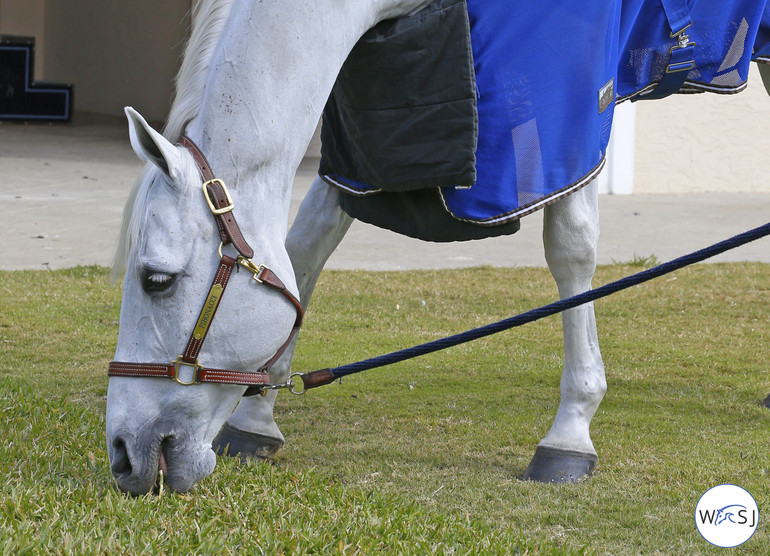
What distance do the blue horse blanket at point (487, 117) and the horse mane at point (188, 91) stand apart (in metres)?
0.43

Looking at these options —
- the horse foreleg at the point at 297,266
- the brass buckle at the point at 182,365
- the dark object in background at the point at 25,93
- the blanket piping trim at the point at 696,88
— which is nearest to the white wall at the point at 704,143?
the blanket piping trim at the point at 696,88

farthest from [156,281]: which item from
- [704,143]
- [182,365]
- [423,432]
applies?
[704,143]

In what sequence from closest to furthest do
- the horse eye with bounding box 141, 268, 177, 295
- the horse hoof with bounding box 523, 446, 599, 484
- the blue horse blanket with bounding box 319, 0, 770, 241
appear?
the horse eye with bounding box 141, 268, 177, 295, the blue horse blanket with bounding box 319, 0, 770, 241, the horse hoof with bounding box 523, 446, 599, 484

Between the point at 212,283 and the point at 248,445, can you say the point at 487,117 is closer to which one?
the point at 212,283

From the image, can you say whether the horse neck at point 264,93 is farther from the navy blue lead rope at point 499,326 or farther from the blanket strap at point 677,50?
the blanket strap at point 677,50

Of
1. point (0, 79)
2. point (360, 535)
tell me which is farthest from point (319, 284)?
point (0, 79)

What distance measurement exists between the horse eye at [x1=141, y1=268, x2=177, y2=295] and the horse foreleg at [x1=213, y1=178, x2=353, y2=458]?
1.03 m

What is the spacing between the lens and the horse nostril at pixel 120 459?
2.38 m

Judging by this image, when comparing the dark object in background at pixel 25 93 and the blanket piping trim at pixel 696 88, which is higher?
the blanket piping trim at pixel 696 88

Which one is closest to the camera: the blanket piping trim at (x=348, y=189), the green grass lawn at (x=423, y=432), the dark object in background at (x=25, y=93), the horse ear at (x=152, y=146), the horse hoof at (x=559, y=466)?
the horse ear at (x=152, y=146)

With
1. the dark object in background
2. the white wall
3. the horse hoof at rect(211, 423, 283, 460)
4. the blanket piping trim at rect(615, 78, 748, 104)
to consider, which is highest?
the blanket piping trim at rect(615, 78, 748, 104)

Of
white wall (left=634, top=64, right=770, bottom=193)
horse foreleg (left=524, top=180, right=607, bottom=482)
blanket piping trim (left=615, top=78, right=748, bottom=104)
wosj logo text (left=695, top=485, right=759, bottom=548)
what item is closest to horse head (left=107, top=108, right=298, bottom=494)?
horse foreleg (left=524, top=180, right=607, bottom=482)

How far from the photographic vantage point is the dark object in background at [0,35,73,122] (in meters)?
15.8

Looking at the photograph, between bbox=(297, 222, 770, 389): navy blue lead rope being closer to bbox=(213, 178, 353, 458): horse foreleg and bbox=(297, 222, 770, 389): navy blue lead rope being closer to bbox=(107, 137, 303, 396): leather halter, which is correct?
bbox=(107, 137, 303, 396): leather halter
